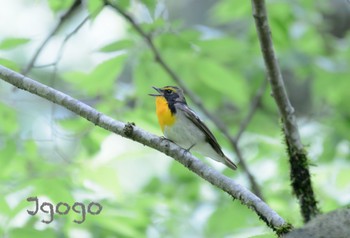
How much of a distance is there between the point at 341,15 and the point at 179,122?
579cm

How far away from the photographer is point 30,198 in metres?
4.28

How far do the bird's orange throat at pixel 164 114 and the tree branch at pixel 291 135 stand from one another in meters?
1.04

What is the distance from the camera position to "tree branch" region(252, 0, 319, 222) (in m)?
4.25

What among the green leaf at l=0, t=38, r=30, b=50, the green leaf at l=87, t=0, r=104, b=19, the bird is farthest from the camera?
the bird

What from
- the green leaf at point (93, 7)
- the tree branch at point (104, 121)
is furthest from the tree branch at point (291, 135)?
the green leaf at point (93, 7)

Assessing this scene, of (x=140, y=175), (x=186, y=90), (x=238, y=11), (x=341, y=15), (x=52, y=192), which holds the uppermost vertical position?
(x=341, y=15)

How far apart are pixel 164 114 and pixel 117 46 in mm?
748

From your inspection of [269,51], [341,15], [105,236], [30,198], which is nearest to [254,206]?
[269,51]

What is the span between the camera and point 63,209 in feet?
15.1

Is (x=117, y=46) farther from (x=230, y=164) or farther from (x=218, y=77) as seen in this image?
(x=230, y=164)

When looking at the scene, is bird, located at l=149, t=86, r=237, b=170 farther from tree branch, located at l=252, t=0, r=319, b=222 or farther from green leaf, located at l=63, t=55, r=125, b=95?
tree branch, located at l=252, t=0, r=319, b=222

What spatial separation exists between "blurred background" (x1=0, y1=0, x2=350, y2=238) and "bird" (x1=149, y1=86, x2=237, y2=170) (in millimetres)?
256

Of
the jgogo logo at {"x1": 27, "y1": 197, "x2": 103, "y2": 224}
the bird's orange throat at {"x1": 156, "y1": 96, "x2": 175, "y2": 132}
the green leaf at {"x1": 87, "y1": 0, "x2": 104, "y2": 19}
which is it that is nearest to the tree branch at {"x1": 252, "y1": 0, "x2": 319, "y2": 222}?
the bird's orange throat at {"x1": 156, "y1": 96, "x2": 175, "y2": 132}

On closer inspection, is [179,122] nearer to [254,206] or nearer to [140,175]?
[254,206]
